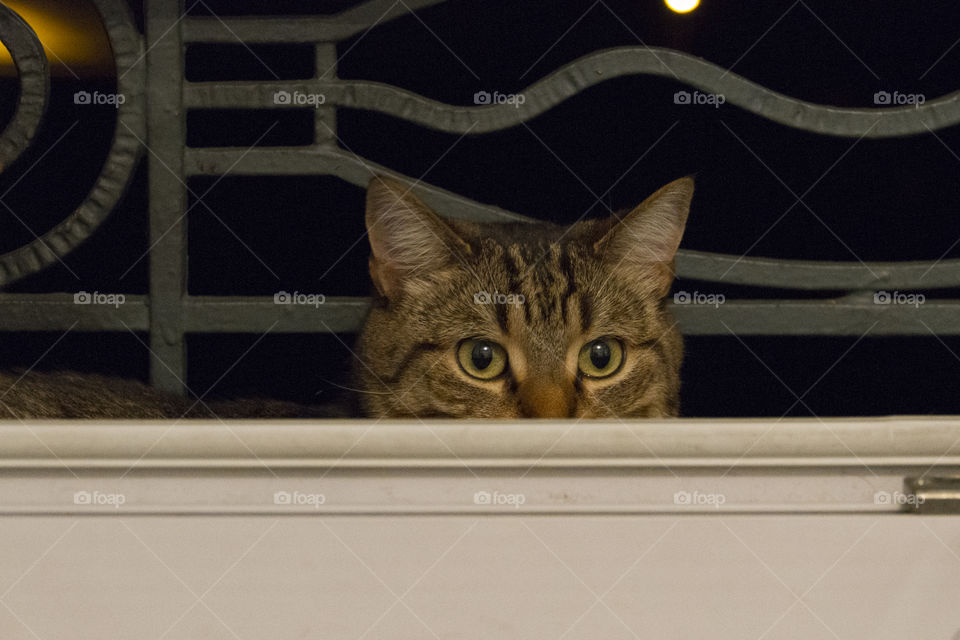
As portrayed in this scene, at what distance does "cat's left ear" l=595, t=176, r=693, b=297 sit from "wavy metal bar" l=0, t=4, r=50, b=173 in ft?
3.50

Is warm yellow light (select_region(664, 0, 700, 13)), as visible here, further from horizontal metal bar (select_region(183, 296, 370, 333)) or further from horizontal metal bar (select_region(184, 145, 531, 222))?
horizontal metal bar (select_region(183, 296, 370, 333))

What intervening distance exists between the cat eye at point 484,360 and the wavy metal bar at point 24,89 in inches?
35.6

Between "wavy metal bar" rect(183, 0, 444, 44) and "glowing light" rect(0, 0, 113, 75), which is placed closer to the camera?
"wavy metal bar" rect(183, 0, 444, 44)

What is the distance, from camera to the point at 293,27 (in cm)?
144

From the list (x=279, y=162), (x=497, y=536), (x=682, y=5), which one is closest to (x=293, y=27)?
(x=279, y=162)

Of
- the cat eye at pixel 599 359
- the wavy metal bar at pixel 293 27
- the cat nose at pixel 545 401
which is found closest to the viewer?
the cat nose at pixel 545 401

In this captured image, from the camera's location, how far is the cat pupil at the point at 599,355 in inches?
51.8

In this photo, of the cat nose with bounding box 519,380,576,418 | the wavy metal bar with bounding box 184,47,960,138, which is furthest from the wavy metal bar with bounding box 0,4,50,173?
the cat nose with bounding box 519,380,576,418

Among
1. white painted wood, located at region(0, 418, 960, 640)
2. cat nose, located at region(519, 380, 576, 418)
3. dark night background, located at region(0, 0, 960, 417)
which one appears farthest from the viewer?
dark night background, located at region(0, 0, 960, 417)

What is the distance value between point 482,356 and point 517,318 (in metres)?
0.09

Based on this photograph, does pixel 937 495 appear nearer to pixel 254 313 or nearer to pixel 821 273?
pixel 821 273

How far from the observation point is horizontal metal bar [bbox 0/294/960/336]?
1436 mm

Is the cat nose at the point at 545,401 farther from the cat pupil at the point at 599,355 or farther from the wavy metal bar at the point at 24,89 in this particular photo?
the wavy metal bar at the point at 24,89

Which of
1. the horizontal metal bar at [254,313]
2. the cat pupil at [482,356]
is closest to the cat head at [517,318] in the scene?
the cat pupil at [482,356]
